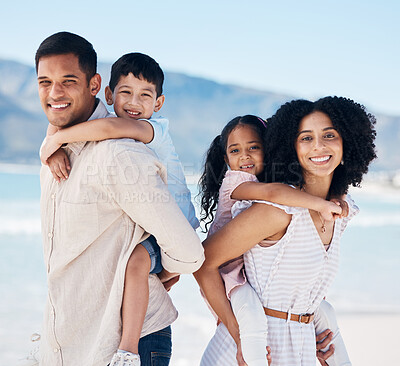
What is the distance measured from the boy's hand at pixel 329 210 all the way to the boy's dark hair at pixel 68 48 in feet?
3.63

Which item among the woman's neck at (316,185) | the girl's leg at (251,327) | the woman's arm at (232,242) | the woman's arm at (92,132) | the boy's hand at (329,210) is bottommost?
the girl's leg at (251,327)

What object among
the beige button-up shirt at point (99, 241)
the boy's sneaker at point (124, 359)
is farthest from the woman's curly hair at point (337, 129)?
the boy's sneaker at point (124, 359)

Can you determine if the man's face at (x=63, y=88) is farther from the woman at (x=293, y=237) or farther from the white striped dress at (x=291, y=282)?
the white striped dress at (x=291, y=282)

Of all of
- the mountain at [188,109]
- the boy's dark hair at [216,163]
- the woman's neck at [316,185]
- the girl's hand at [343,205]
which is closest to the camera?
the girl's hand at [343,205]

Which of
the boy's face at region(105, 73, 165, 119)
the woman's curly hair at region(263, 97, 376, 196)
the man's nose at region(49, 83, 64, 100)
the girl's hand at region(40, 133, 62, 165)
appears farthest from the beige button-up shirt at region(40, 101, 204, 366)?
the boy's face at region(105, 73, 165, 119)

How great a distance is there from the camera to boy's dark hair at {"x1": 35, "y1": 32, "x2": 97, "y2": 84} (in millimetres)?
2121

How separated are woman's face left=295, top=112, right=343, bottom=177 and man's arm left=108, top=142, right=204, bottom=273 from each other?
0.69m

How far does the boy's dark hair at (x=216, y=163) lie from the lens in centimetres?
292

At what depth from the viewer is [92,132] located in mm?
2076

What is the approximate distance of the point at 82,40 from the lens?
217 centimetres

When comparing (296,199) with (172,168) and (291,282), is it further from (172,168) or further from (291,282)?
(172,168)

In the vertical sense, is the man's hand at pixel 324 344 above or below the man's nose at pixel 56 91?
below

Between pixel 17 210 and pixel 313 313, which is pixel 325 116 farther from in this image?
pixel 17 210

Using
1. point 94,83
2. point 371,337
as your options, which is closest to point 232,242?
point 94,83
